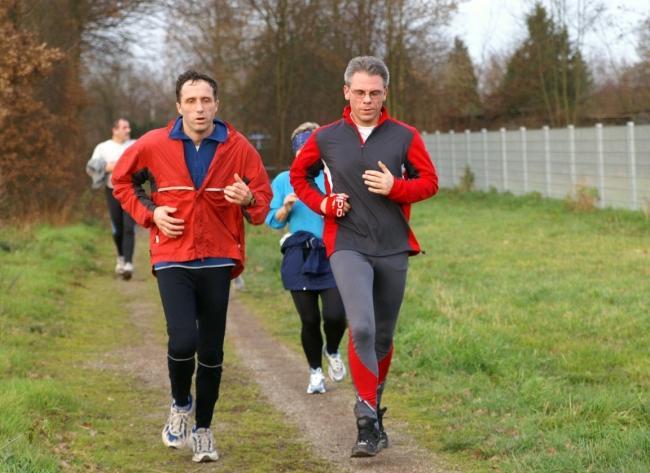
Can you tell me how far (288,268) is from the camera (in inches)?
312

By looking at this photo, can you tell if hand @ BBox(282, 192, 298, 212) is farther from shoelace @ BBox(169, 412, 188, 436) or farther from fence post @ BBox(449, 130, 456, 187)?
fence post @ BBox(449, 130, 456, 187)

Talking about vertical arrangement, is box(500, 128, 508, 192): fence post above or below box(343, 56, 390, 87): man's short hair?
below

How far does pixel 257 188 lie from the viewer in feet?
19.9

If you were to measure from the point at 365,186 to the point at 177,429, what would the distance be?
1.63m

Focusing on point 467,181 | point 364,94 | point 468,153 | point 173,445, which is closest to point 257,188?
point 364,94

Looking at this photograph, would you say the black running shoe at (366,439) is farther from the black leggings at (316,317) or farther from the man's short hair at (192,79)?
the black leggings at (316,317)

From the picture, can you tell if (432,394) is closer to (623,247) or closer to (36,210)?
(623,247)

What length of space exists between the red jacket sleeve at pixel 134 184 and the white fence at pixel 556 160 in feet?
54.2

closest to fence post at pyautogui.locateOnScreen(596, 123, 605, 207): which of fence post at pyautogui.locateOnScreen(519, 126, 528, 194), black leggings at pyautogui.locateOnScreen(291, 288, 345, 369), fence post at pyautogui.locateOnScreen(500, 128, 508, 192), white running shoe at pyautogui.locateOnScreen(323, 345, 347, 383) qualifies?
fence post at pyautogui.locateOnScreen(519, 126, 528, 194)

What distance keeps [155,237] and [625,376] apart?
11.3 feet

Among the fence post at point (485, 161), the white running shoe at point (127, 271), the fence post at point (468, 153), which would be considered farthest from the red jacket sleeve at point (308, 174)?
the fence post at point (468, 153)

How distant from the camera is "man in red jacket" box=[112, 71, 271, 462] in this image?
5918 millimetres

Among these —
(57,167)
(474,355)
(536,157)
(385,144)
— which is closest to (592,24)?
(536,157)

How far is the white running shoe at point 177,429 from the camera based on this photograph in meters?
6.20
